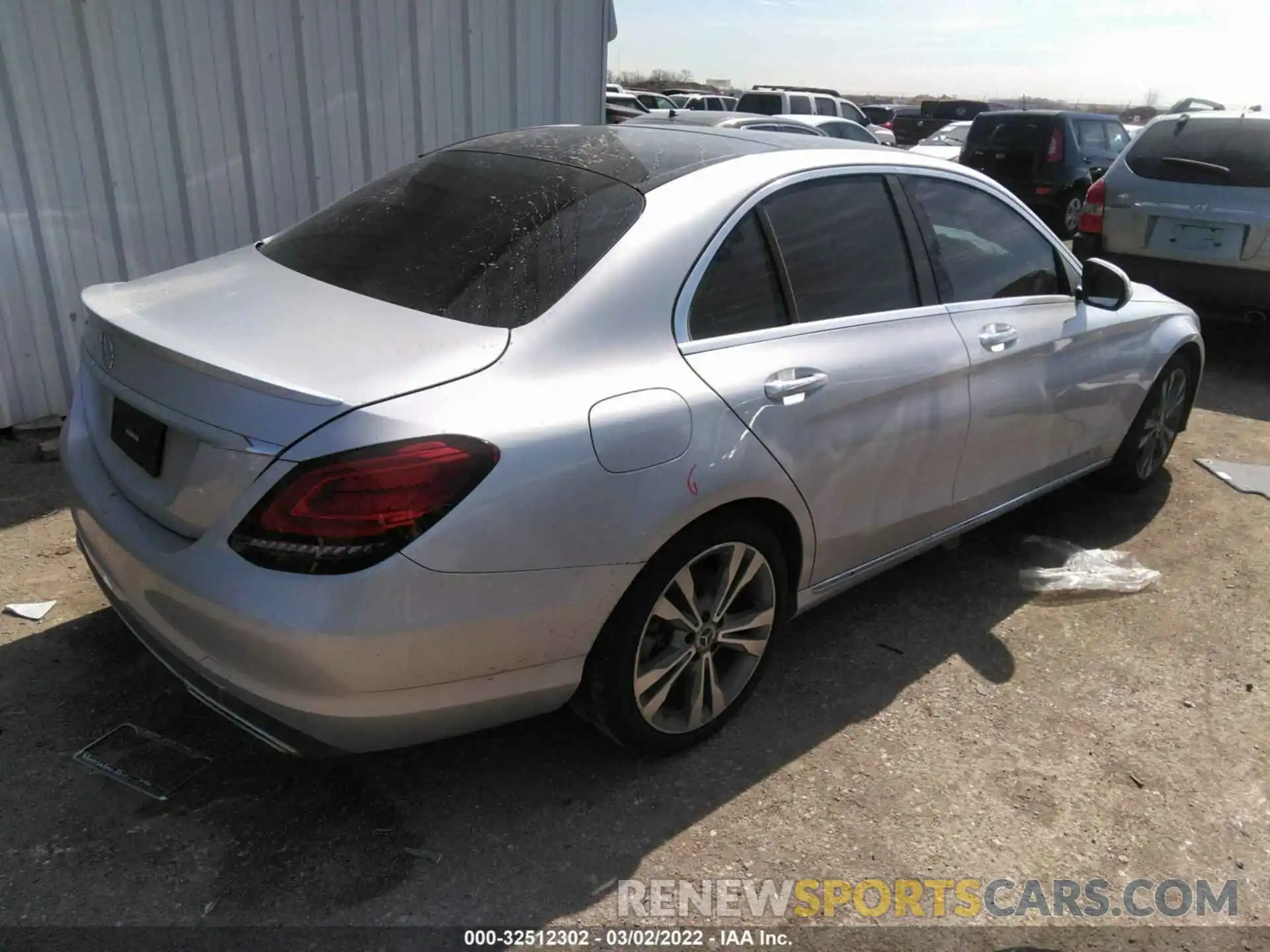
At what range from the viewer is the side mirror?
400 centimetres

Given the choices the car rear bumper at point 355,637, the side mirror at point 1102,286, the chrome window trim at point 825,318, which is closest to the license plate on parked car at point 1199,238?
the side mirror at point 1102,286

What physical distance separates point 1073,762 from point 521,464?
6.50ft

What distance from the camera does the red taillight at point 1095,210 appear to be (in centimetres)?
746

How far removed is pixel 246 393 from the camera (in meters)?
2.13

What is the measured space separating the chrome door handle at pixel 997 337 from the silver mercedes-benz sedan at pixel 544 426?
0.02 metres

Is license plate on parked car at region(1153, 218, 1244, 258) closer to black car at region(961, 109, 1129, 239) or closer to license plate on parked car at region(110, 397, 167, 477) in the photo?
black car at region(961, 109, 1129, 239)

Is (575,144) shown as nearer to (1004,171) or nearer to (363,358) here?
(363,358)

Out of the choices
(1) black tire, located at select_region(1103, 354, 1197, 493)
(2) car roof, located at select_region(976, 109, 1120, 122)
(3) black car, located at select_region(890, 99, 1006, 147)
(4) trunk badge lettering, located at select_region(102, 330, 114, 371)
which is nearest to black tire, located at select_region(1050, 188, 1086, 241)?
(2) car roof, located at select_region(976, 109, 1120, 122)

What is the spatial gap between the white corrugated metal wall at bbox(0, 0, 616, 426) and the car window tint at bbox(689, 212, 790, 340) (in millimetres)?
3741

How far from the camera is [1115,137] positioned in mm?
14352

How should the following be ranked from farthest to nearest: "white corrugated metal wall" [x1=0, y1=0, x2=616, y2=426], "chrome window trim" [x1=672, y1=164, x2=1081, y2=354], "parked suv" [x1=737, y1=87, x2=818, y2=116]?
1. "parked suv" [x1=737, y1=87, x2=818, y2=116]
2. "white corrugated metal wall" [x1=0, y1=0, x2=616, y2=426]
3. "chrome window trim" [x1=672, y1=164, x2=1081, y2=354]

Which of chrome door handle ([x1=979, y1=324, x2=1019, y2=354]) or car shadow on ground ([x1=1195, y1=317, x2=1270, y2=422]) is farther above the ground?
chrome door handle ([x1=979, y1=324, x2=1019, y2=354])

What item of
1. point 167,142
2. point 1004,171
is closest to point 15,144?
point 167,142

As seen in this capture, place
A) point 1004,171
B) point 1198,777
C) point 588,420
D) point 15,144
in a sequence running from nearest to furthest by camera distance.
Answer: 1. point 588,420
2. point 1198,777
3. point 15,144
4. point 1004,171
